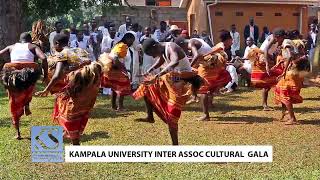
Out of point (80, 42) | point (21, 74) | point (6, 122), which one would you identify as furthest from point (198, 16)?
point (21, 74)

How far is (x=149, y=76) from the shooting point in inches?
286

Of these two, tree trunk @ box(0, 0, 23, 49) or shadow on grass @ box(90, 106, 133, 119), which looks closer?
shadow on grass @ box(90, 106, 133, 119)

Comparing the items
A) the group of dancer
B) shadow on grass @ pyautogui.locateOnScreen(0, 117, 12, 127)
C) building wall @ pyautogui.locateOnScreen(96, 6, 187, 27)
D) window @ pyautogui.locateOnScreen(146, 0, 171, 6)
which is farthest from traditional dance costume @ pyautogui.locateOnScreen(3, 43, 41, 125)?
window @ pyautogui.locateOnScreen(146, 0, 171, 6)

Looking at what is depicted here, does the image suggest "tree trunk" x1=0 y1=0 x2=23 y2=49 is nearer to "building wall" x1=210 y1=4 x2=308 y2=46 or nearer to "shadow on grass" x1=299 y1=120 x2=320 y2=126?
"shadow on grass" x1=299 y1=120 x2=320 y2=126

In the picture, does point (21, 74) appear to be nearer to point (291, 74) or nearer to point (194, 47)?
point (194, 47)

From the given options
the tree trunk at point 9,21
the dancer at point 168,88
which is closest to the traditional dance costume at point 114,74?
the dancer at point 168,88

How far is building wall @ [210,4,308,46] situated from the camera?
2666 centimetres

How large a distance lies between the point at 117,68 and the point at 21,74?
314 cm

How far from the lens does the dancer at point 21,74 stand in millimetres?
7984

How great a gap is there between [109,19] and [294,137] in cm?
1735

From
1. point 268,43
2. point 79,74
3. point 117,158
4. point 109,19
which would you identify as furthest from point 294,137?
point 109,19

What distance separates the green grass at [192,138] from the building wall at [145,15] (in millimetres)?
11862

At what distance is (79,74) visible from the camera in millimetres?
6785

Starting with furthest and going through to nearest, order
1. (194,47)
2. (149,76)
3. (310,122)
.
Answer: (310,122), (194,47), (149,76)
